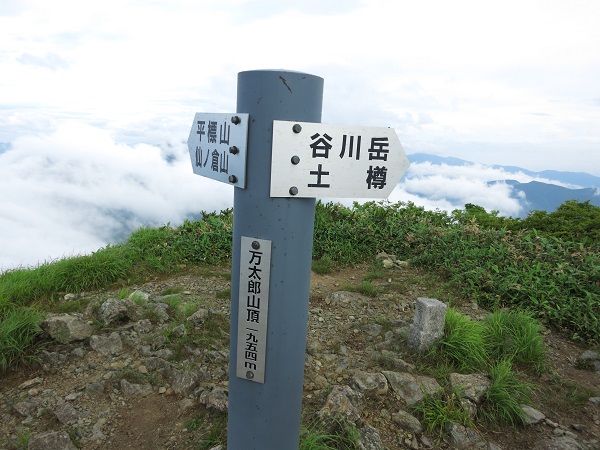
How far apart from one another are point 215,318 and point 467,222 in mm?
5201

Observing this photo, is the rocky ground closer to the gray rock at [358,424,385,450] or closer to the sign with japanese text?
the gray rock at [358,424,385,450]

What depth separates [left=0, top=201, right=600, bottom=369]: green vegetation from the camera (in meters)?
5.30

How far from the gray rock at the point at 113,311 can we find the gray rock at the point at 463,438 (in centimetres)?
317

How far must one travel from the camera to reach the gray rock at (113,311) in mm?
4574

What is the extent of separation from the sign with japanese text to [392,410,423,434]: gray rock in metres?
1.52

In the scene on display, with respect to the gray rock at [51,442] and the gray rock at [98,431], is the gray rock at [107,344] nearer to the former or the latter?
the gray rock at [98,431]

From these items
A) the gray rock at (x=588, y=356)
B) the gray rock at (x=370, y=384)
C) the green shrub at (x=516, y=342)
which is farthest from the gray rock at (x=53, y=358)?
the gray rock at (x=588, y=356)

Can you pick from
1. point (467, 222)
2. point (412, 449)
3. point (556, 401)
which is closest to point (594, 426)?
point (556, 401)

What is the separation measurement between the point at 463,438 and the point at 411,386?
505 mm

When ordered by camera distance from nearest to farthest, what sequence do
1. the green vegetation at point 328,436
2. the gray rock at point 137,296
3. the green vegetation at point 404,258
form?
the green vegetation at point 328,436, the gray rock at point 137,296, the green vegetation at point 404,258

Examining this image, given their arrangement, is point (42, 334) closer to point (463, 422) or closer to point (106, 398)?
point (106, 398)

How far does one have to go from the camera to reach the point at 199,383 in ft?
12.5

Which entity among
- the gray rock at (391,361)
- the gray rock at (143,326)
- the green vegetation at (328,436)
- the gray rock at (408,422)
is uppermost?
the gray rock at (391,361)

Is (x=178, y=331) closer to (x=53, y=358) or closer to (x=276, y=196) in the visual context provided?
(x=53, y=358)
